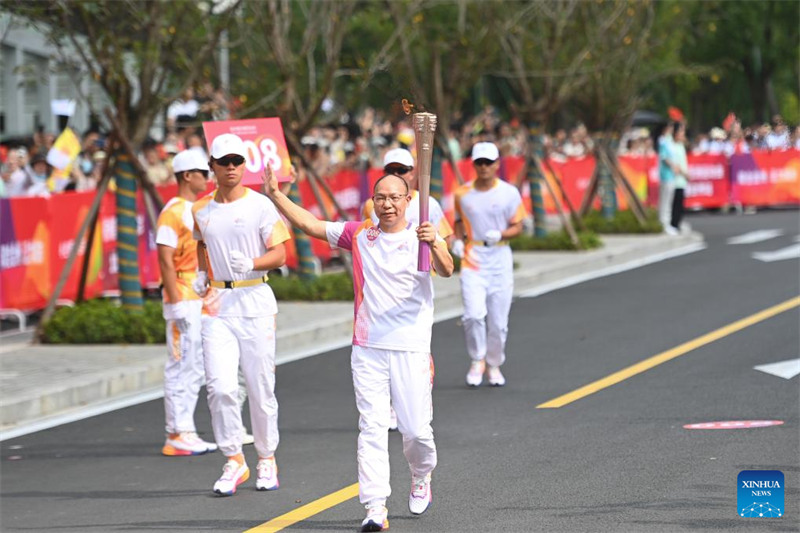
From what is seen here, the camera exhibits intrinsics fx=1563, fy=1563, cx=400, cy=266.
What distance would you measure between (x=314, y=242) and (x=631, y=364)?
9327 millimetres

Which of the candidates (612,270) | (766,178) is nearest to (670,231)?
(612,270)

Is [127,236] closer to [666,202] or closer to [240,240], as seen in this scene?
[240,240]

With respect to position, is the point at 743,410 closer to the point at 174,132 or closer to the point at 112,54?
the point at 112,54

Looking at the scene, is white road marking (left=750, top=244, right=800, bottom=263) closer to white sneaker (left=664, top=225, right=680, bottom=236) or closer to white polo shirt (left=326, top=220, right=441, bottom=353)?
white sneaker (left=664, top=225, right=680, bottom=236)

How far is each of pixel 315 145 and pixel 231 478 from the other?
14174 millimetres

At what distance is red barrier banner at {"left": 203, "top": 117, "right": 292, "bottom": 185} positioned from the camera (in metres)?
10.3

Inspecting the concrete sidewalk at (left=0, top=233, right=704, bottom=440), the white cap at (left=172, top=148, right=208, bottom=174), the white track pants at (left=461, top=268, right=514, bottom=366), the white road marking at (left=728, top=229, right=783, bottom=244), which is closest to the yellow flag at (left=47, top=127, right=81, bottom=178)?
the concrete sidewalk at (left=0, top=233, right=704, bottom=440)

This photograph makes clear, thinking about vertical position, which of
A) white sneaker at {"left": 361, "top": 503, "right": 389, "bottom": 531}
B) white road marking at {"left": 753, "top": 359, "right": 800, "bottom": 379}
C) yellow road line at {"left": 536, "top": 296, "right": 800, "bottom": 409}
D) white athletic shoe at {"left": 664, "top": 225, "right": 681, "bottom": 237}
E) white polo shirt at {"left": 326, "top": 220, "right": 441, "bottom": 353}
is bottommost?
yellow road line at {"left": 536, "top": 296, "right": 800, "bottom": 409}

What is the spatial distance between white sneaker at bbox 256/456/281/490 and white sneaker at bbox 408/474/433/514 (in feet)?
3.88

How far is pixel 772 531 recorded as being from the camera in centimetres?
746

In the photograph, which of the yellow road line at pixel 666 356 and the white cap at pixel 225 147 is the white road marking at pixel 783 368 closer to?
the yellow road line at pixel 666 356

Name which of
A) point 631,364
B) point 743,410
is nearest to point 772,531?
point 743,410

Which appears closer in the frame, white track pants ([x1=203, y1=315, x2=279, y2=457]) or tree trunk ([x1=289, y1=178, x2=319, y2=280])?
white track pants ([x1=203, y1=315, x2=279, y2=457])

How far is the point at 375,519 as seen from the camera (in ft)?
25.7
